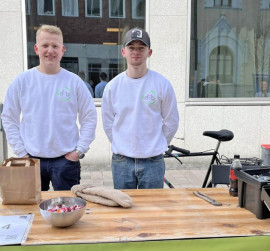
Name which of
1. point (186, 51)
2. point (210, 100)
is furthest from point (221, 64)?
point (186, 51)

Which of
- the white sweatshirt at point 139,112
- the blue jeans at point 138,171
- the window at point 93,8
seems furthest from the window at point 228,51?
the blue jeans at point 138,171

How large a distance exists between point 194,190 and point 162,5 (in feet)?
14.9

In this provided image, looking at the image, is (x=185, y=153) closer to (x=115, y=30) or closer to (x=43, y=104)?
(x=43, y=104)

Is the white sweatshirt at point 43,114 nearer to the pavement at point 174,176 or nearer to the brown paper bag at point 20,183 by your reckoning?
the brown paper bag at point 20,183

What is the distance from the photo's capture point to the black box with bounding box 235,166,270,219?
6.09ft

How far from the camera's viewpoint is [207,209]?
6.62ft

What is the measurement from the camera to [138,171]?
264 centimetres

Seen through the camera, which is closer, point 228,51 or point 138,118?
point 138,118

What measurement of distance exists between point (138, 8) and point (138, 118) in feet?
13.8

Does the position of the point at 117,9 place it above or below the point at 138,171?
above

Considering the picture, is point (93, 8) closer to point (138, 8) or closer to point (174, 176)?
point (138, 8)

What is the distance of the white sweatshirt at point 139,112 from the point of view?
2617 mm

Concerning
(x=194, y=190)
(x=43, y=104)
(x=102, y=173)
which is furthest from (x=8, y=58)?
(x=194, y=190)

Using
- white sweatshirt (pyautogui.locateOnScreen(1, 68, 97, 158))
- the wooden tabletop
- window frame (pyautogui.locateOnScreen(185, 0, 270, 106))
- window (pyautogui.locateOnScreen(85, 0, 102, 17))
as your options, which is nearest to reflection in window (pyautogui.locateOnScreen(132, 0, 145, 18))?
window (pyautogui.locateOnScreen(85, 0, 102, 17))
